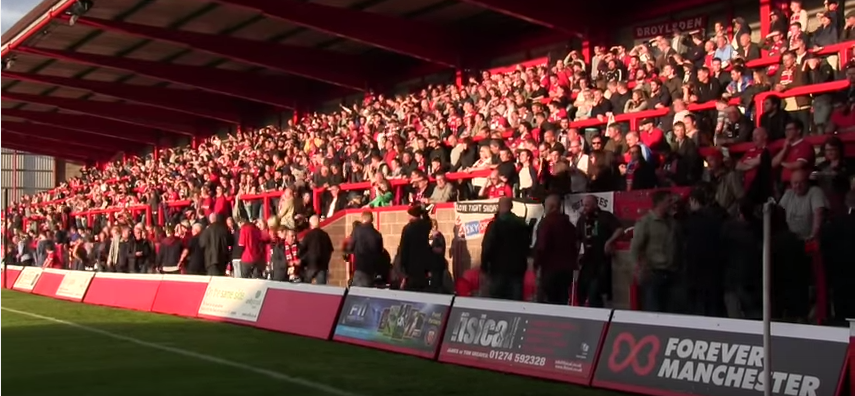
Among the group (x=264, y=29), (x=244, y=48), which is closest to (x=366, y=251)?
(x=264, y=29)

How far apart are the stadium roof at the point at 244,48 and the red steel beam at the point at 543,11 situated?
0.02 m

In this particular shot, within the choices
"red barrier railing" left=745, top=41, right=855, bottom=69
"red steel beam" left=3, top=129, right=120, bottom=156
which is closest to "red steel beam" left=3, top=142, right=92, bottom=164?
"red steel beam" left=3, top=129, right=120, bottom=156

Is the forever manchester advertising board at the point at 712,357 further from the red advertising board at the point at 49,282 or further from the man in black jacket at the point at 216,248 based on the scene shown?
the red advertising board at the point at 49,282

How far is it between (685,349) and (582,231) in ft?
17.2

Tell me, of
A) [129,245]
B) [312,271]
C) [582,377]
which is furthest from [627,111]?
[129,245]

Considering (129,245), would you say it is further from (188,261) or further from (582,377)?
(582,377)

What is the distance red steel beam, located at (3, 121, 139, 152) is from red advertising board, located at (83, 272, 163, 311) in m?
34.4

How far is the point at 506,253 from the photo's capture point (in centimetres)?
1454

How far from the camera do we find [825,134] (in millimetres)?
14977

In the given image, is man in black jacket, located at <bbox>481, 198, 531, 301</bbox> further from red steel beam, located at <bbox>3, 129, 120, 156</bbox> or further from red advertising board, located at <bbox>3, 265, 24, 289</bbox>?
red steel beam, located at <bbox>3, 129, 120, 156</bbox>

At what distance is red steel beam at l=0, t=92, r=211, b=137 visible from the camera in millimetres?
50375

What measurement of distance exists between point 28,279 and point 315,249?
15.4 meters

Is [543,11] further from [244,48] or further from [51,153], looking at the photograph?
[51,153]

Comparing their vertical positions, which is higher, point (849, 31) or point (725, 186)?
point (849, 31)
